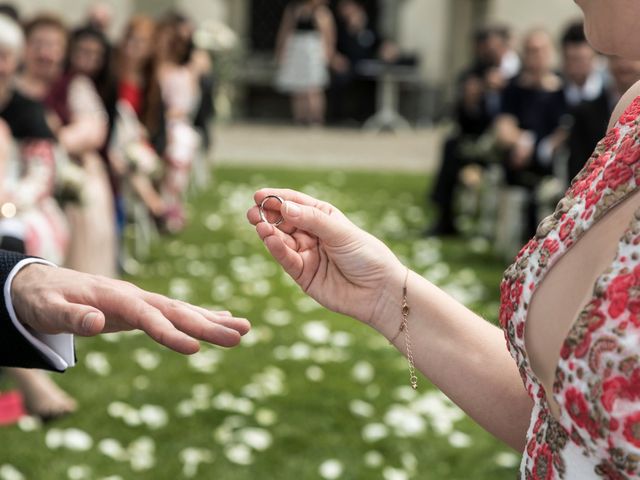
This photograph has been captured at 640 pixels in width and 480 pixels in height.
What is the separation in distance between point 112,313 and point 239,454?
2.69m

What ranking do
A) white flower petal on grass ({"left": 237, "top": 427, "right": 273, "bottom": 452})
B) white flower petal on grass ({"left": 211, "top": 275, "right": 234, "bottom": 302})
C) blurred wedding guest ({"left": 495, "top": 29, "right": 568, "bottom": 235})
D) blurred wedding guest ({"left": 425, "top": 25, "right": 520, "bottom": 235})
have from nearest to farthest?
white flower petal on grass ({"left": 237, "top": 427, "right": 273, "bottom": 452}), white flower petal on grass ({"left": 211, "top": 275, "right": 234, "bottom": 302}), blurred wedding guest ({"left": 495, "top": 29, "right": 568, "bottom": 235}), blurred wedding guest ({"left": 425, "top": 25, "right": 520, "bottom": 235})

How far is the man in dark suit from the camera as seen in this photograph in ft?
5.06

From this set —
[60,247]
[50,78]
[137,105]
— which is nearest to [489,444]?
[60,247]

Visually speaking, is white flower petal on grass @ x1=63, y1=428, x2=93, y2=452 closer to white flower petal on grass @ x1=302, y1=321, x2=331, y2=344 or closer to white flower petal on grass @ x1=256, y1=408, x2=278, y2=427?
white flower petal on grass @ x1=256, y1=408, x2=278, y2=427

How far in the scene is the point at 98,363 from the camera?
5375 millimetres

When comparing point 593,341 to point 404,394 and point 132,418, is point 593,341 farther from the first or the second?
point 404,394

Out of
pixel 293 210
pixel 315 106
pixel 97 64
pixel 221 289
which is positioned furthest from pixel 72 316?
pixel 315 106

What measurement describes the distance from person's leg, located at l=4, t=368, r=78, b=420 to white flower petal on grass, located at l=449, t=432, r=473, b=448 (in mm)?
1685

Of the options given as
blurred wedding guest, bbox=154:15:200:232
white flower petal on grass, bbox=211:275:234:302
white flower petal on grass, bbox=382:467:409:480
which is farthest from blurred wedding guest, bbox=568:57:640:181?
blurred wedding guest, bbox=154:15:200:232

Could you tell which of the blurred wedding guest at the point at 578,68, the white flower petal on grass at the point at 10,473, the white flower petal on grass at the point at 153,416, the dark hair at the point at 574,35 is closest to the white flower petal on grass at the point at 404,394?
the white flower petal on grass at the point at 153,416

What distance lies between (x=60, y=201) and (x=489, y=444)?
10.7 ft

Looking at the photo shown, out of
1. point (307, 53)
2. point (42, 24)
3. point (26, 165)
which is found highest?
point (42, 24)

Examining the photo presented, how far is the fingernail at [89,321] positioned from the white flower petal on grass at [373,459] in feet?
9.09

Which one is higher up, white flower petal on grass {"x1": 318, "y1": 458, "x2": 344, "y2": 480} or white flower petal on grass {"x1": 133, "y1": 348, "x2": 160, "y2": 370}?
white flower petal on grass {"x1": 318, "y1": 458, "x2": 344, "y2": 480}
